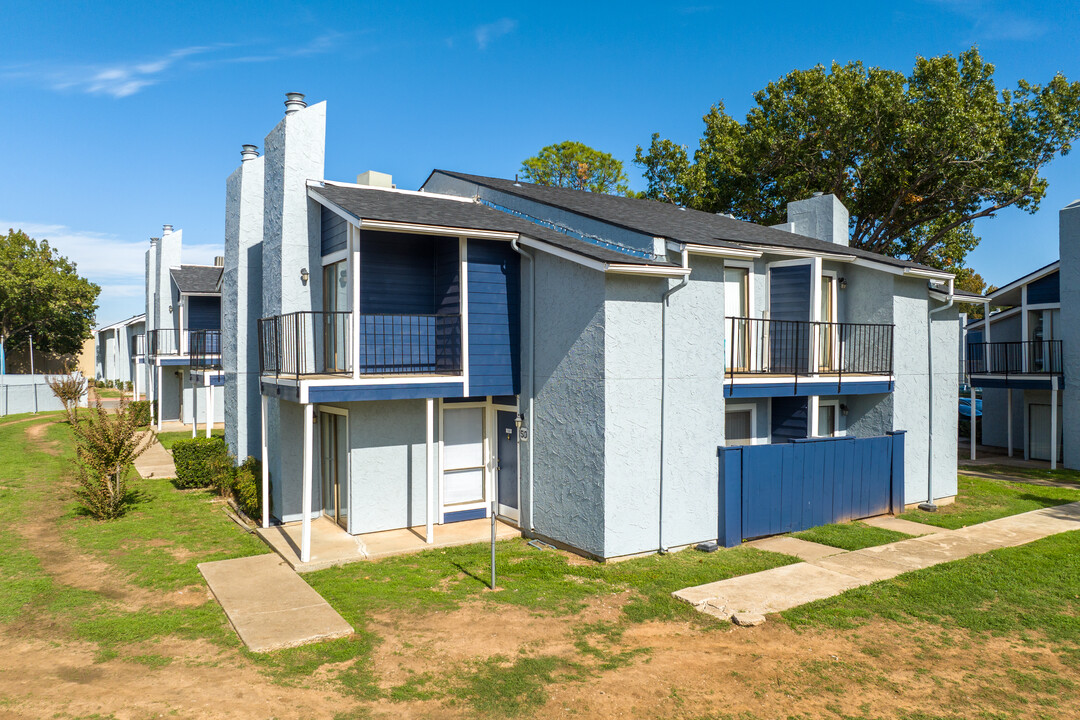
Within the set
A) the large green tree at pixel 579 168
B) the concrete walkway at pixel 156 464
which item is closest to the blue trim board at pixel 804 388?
the concrete walkway at pixel 156 464

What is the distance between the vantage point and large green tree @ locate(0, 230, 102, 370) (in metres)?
48.8

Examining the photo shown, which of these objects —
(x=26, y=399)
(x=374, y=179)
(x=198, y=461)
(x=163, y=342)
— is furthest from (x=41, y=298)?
(x=374, y=179)

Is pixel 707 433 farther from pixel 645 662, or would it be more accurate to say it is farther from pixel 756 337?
pixel 645 662

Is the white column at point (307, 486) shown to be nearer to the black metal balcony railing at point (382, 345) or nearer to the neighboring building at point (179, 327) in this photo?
the black metal balcony railing at point (382, 345)

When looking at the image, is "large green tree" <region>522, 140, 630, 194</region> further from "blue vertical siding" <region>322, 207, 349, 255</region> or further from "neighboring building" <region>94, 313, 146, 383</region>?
"blue vertical siding" <region>322, 207, 349, 255</region>

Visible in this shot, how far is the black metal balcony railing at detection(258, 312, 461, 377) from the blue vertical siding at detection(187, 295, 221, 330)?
57.6 ft

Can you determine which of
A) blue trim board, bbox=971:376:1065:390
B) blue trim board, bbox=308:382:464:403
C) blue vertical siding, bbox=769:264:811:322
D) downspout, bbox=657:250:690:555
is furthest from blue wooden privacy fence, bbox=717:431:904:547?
blue trim board, bbox=971:376:1065:390

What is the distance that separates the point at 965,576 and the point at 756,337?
19.6 ft

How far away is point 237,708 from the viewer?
6.27 m

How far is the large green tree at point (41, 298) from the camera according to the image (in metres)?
48.8

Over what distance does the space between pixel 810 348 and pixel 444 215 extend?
319 inches

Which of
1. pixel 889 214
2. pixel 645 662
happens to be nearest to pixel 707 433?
pixel 645 662

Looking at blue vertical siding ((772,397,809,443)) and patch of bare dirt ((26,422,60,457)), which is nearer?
blue vertical siding ((772,397,809,443))

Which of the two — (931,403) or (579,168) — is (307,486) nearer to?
(931,403)
